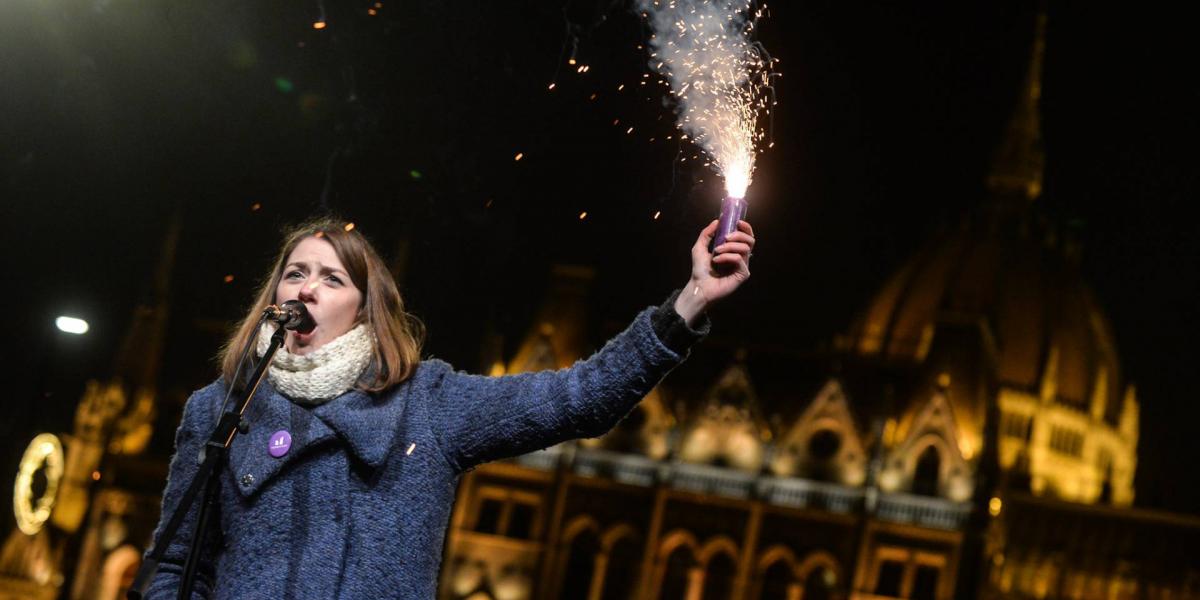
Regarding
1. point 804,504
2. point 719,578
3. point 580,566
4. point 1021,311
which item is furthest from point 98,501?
point 1021,311

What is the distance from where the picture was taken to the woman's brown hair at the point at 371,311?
410cm

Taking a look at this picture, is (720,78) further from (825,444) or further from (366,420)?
(825,444)

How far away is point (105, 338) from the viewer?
3247cm

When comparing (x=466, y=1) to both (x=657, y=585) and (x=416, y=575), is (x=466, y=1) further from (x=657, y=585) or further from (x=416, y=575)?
(x=657, y=585)

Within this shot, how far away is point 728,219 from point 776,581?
113 ft

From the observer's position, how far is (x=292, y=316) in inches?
158

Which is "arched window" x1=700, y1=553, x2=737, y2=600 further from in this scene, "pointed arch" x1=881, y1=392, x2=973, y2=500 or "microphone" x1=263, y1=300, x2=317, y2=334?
"microphone" x1=263, y1=300, x2=317, y2=334

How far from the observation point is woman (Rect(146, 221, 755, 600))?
3891 millimetres

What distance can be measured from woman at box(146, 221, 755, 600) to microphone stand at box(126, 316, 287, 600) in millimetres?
64

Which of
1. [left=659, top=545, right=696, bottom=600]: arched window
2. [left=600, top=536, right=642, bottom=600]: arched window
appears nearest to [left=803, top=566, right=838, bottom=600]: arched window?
[left=659, top=545, right=696, bottom=600]: arched window

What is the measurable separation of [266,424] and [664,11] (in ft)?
9.73

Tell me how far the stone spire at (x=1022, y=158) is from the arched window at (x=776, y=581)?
22.9 meters

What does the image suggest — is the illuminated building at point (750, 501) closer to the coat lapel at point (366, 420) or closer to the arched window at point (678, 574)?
the arched window at point (678, 574)

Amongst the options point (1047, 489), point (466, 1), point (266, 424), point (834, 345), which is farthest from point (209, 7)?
point (1047, 489)
